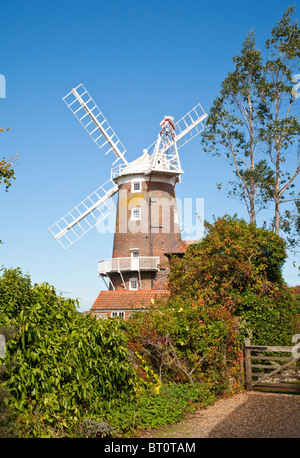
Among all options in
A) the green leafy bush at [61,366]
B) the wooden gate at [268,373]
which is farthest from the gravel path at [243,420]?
the green leafy bush at [61,366]

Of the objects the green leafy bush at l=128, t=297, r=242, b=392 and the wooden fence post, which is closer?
the green leafy bush at l=128, t=297, r=242, b=392

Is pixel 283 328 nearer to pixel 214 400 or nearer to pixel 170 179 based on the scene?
pixel 214 400

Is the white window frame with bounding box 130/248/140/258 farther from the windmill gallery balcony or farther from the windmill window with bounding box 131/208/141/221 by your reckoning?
the windmill window with bounding box 131/208/141/221

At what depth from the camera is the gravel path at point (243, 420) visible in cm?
888

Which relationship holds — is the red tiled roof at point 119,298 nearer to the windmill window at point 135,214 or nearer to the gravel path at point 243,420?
the windmill window at point 135,214

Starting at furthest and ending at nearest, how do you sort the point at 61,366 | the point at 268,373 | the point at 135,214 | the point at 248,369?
1. the point at 135,214
2. the point at 248,369
3. the point at 268,373
4. the point at 61,366

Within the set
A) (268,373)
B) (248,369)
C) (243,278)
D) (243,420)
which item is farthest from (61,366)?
(243,278)

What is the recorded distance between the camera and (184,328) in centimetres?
1230

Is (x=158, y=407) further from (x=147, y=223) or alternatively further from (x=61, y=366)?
(x=147, y=223)

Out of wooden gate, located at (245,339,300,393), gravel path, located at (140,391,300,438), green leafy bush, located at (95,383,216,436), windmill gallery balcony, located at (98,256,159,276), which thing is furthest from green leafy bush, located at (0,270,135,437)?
windmill gallery balcony, located at (98,256,159,276)

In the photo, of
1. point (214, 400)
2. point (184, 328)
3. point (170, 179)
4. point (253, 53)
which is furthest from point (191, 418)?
point (170, 179)

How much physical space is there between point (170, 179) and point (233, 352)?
19.0 m

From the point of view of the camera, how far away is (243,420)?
1000 centimetres

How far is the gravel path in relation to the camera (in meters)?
8.88
